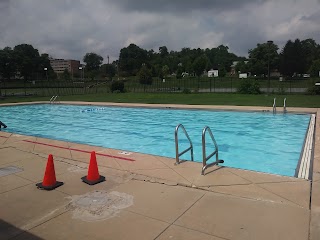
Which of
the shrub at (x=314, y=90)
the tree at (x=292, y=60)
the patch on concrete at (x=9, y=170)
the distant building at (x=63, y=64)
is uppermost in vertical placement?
the distant building at (x=63, y=64)

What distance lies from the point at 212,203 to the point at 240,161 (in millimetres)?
5557

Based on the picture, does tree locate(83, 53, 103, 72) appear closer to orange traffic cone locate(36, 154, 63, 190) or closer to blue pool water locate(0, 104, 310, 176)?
blue pool water locate(0, 104, 310, 176)

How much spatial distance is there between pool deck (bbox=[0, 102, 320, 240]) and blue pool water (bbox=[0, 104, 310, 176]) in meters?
3.45

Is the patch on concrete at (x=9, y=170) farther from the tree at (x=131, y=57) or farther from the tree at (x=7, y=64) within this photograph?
the tree at (x=131, y=57)

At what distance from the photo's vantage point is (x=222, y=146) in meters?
11.3

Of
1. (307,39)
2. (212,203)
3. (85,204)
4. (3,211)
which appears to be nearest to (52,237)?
(85,204)

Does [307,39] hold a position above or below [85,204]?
above

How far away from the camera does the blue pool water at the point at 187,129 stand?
33.1 ft

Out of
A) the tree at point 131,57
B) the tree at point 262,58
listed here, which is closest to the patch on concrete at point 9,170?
the tree at point 262,58

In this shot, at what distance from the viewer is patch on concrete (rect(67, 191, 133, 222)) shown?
420 centimetres

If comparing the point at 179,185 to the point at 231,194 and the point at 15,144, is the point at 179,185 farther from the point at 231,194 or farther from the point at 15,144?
the point at 15,144

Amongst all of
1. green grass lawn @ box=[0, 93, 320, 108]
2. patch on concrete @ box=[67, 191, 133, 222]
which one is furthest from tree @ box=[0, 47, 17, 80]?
patch on concrete @ box=[67, 191, 133, 222]

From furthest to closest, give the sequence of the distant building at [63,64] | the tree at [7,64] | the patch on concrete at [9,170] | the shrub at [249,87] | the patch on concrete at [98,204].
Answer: the distant building at [63,64] < the tree at [7,64] < the shrub at [249,87] < the patch on concrete at [9,170] < the patch on concrete at [98,204]

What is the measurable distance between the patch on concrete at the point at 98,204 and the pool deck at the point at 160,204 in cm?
2
